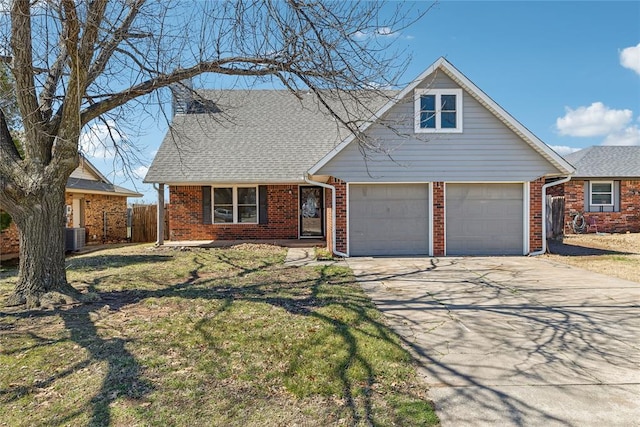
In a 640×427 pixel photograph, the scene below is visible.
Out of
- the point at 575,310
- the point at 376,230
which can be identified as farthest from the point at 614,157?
the point at 575,310

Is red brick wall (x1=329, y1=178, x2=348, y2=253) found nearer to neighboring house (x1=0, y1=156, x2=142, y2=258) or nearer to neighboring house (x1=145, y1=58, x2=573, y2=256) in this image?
neighboring house (x1=145, y1=58, x2=573, y2=256)

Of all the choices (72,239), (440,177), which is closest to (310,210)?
(440,177)

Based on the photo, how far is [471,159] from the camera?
11.5 meters

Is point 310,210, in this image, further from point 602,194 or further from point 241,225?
point 602,194

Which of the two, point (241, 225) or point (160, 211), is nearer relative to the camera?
point (160, 211)

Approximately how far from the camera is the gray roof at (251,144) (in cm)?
1402

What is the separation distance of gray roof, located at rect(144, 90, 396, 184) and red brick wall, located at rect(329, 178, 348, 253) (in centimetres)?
232

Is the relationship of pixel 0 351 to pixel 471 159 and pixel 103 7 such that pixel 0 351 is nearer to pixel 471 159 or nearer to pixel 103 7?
pixel 103 7

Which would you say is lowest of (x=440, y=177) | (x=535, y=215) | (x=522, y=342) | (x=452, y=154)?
(x=522, y=342)

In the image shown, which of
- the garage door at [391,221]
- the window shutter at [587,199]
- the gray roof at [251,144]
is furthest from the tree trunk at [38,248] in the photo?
the window shutter at [587,199]

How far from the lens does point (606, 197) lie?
19.1 m

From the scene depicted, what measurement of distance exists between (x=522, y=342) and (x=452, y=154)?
7.73 metres

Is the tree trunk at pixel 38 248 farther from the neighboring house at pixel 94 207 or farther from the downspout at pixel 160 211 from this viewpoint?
the neighboring house at pixel 94 207

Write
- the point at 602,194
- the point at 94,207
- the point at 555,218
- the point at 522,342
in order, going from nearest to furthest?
the point at 522,342 < the point at 555,218 < the point at 94,207 < the point at 602,194
